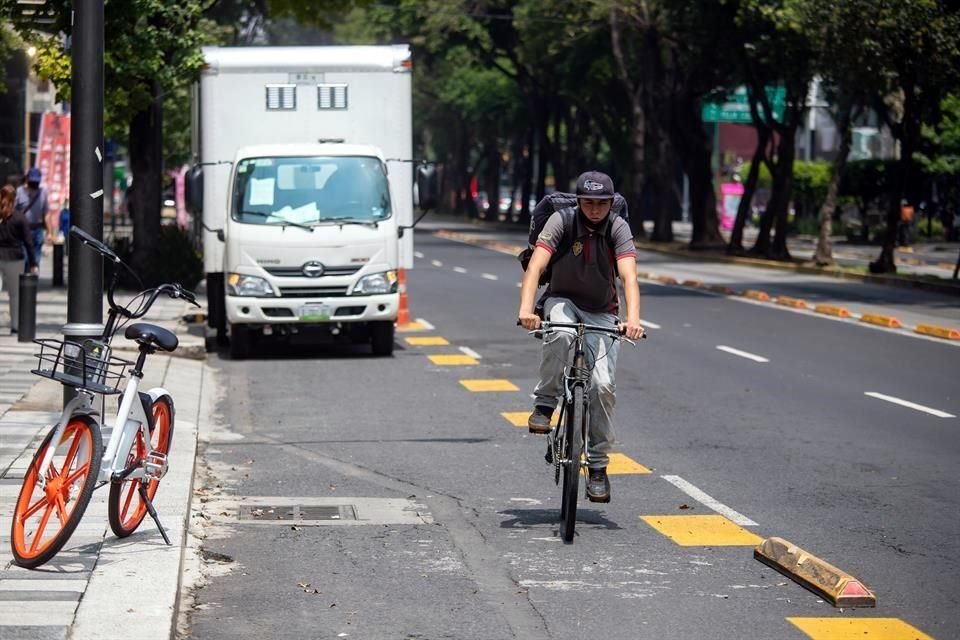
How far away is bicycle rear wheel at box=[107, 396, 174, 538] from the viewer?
7.68 m

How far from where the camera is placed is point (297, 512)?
30.6 ft

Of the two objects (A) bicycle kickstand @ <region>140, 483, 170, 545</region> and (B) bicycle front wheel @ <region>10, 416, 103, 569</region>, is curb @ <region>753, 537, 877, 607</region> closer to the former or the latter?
(A) bicycle kickstand @ <region>140, 483, 170, 545</region>

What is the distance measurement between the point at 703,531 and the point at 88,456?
3228 millimetres

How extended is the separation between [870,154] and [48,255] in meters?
44.5

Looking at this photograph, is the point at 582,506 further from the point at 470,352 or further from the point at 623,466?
the point at 470,352

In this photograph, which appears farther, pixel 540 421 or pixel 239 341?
pixel 239 341

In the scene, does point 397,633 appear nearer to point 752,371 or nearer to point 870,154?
point 752,371

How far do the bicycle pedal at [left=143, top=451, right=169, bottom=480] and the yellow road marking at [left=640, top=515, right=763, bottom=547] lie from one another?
253 centimetres

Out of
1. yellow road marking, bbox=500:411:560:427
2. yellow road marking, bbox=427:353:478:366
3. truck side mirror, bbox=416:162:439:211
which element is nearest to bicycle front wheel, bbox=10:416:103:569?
yellow road marking, bbox=500:411:560:427

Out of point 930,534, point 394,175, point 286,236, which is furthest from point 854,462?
point 394,175

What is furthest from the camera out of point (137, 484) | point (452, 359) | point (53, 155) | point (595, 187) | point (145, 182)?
point (53, 155)

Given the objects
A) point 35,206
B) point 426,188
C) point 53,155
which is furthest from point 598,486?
point 53,155

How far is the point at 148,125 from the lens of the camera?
90.9ft

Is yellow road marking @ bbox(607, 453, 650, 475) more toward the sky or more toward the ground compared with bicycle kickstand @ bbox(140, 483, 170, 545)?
more toward the ground
